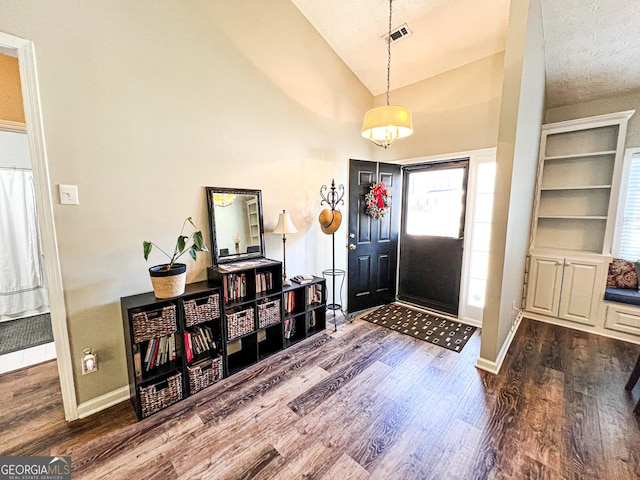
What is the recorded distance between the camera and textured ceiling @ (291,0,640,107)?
7.47ft

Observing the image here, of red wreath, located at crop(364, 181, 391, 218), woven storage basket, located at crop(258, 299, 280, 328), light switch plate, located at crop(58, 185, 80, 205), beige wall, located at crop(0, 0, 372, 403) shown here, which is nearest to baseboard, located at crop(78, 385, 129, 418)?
beige wall, located at crop(0, 0, 372, 403)

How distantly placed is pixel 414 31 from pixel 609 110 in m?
2.48

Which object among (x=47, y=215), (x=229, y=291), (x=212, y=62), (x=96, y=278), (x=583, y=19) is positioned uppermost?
(x=583, y=19)

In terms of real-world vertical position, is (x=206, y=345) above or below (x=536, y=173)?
below

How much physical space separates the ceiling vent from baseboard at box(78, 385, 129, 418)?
416cm

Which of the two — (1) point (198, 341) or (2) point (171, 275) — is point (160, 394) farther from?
(2) point (171, 275)

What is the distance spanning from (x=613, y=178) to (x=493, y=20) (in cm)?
216

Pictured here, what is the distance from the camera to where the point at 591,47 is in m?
2.49

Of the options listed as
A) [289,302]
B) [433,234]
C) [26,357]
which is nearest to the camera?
[26,357]

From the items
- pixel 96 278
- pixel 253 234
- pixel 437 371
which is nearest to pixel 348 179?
pixel 253 234

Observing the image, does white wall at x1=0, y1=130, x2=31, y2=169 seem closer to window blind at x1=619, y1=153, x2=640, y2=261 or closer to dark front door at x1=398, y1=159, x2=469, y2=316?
dark front door at x1=398, y1=159, x2=469, y2=316

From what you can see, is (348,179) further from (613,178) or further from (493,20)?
(613,178)

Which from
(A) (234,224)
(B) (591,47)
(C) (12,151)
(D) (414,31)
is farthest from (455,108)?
(C) (12,151)

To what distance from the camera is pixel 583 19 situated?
2.27 meters
